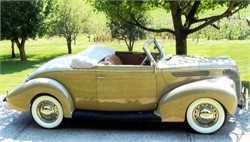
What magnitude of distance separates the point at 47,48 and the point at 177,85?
12869 mm

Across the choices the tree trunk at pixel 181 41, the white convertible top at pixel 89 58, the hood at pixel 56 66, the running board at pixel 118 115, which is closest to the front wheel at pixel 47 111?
the running board at pixel 118 115

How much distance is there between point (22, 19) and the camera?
14.7 m

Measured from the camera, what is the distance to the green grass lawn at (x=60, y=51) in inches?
421

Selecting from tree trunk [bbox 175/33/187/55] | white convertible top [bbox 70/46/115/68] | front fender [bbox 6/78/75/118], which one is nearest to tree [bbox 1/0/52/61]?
tree trunk [bbox 175/33/187/55]

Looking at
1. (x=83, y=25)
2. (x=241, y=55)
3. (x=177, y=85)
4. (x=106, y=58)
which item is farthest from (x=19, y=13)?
(x=177, y=85)

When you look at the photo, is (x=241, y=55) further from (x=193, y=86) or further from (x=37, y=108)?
(x=37, y=108)

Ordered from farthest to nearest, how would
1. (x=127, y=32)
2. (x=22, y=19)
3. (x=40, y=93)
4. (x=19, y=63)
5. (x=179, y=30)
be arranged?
(x=19, y=63)
(x=22, y=19)
(x=127, y=32)
(x=179, y=30)
(x=40, y=93)

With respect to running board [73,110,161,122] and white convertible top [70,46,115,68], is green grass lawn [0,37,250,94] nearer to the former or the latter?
white convertible top [70,46,115,68]

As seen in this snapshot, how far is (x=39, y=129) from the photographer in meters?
5.36

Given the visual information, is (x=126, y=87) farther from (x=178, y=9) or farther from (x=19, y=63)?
(x=19, y=63)

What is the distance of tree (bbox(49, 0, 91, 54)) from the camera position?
15.9 m

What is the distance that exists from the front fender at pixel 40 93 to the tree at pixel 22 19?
9626 millimetres

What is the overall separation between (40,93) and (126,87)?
50.2 inches

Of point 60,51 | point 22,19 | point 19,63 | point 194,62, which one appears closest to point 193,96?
point 194,62
